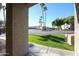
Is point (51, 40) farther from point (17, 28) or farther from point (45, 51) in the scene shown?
point (17, 28)

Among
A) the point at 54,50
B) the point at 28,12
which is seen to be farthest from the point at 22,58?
the point at 28,12

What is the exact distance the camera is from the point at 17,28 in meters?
4.63

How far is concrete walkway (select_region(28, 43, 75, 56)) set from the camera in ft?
15.2

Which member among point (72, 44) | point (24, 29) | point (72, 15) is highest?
point (72, 15)

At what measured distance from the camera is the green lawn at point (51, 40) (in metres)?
4.59

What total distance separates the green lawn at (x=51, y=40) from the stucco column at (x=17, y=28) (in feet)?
0.70

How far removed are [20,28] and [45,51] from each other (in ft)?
2.63

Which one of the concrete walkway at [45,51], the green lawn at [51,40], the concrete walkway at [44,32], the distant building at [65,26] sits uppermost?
the distant building at [65,26]

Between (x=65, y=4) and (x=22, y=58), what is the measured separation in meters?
1.60

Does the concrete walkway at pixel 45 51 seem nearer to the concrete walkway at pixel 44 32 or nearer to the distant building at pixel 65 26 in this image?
the concrete walkway at pixel 44 32

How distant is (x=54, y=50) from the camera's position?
4.63m

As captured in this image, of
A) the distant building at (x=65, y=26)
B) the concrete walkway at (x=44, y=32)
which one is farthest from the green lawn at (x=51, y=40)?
the distant building at (x=65, y=26)

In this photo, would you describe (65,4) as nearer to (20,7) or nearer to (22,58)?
(20,7)

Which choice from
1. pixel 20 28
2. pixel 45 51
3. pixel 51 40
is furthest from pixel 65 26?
pixel 20 28
